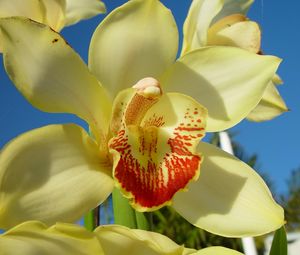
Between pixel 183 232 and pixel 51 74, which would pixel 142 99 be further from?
pixel 183 232

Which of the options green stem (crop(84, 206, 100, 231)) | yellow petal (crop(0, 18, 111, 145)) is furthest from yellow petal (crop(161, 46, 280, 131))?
green stem (crop(84, 206, 100, 231))

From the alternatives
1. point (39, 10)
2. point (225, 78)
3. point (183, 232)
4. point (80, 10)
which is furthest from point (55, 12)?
point (183, 232)

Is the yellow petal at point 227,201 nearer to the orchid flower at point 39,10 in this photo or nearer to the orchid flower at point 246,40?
the orchid flower at point 246,40

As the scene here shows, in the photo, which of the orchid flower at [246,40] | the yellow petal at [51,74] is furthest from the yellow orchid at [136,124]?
the orchid flower at [246,40]

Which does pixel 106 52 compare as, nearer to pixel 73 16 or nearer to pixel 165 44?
pixel 165 44

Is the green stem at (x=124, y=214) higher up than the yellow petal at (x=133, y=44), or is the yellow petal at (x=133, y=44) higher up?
the yellow petal at (x=133, y=44)

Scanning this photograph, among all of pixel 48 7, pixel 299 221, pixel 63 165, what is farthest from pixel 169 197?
pixel 299 221

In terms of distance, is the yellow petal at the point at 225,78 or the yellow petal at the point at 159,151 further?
the yellow petal at the point at 225,78
